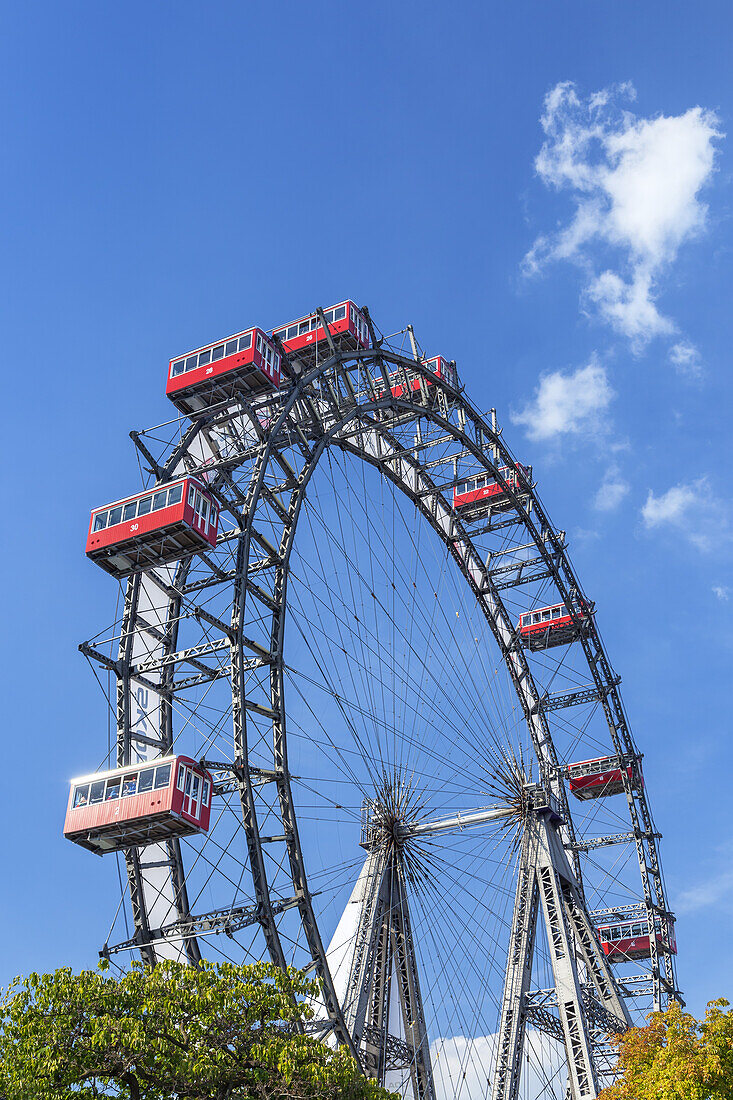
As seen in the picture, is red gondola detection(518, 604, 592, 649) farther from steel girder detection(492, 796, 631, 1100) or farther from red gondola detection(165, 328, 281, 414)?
red gondola detection(165, 328, 281, 414)

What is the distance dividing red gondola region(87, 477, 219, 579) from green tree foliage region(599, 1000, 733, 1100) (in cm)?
1988

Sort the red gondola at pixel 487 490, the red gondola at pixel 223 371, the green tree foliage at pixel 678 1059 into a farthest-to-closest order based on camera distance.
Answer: the red gondola at pixel 487 490, the red gondola at pixel 223 371, the green tree foliage at pixel 678 1059

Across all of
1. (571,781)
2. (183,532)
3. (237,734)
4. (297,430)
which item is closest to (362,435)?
(297,430)

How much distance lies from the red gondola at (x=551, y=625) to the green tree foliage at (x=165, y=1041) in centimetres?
3677

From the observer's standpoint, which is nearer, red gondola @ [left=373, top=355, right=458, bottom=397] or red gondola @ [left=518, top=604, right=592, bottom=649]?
red gondola @ [left=373, top=355, right=458, bottom=397]

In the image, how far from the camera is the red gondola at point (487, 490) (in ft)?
181

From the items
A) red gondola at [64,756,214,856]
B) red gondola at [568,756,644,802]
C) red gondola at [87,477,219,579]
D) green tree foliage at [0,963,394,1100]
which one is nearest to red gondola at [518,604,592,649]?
red gondola at [568,756,644,802]

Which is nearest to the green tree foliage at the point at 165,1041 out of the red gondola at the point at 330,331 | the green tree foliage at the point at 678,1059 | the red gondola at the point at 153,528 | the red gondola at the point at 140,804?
the red gondola at the point at 140,804

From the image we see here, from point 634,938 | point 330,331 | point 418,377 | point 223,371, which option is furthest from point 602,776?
point 223,371

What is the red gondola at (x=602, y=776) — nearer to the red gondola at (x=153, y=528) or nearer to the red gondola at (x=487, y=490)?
the red gondola at (x=487, y=490)

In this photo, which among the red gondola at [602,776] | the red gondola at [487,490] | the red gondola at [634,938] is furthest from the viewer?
the red gondola at [602,776]

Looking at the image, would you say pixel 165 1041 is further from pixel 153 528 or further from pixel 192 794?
pixel 153 528

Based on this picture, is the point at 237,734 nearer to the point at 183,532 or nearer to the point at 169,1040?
the point at 183,532

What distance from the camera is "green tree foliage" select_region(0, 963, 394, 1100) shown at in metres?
22.0
